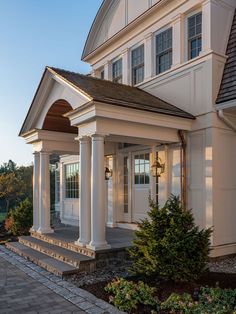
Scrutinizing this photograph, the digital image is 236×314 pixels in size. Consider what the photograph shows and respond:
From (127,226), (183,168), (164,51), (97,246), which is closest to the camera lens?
(97,246)

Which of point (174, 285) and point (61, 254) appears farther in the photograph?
point (61, 254)

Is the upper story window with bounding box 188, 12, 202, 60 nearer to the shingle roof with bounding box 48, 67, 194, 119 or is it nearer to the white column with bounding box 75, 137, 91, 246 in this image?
the shingle roof with bounding box 48, 67, 194, 119

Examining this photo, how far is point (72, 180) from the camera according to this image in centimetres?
1538

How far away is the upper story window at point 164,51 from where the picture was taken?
9.70m

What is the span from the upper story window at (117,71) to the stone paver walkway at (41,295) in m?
6.82

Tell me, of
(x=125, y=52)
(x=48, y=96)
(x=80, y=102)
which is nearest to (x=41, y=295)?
(x=80, y=102)

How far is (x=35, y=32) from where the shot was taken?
36.2ft

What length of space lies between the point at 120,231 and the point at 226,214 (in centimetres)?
341

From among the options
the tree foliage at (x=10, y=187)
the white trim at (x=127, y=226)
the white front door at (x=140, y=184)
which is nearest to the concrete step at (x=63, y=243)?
the white trim at (x=127, y=226)

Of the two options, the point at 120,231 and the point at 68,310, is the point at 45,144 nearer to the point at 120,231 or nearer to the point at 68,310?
the point at 120,231

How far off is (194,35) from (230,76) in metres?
1.61

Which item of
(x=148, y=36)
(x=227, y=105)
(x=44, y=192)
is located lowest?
(x=44, y=192)

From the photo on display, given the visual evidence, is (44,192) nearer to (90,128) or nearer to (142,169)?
(142,169)

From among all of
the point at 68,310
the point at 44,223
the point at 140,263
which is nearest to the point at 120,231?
the point at 44,223
